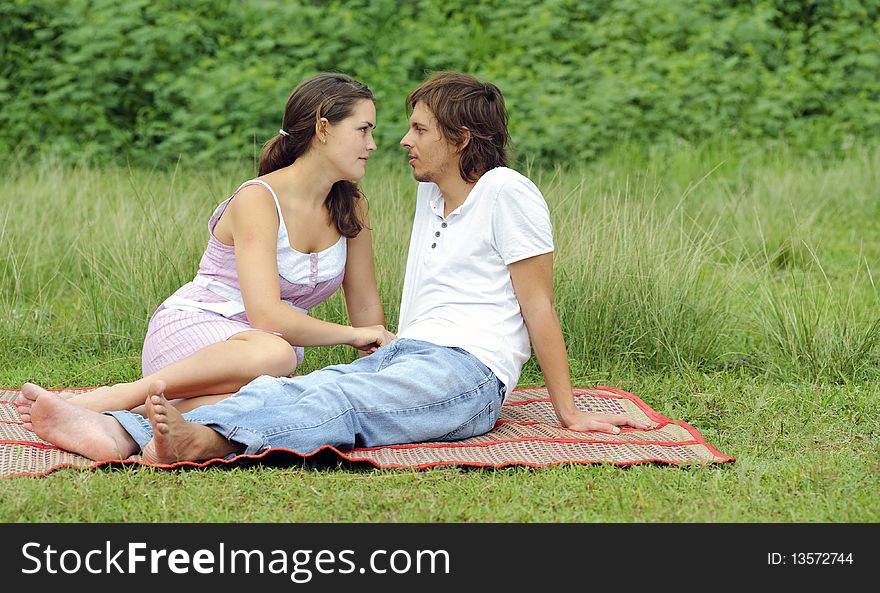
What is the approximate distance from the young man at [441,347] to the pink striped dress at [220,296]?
0.32 meters

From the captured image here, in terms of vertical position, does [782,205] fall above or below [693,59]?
below

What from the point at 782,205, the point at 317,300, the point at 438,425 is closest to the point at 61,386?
the point at 317,300

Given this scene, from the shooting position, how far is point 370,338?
383cm

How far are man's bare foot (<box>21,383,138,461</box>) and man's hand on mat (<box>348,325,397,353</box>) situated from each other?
0.80m

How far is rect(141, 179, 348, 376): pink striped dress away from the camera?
3.84 m

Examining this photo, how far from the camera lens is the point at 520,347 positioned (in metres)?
3.75

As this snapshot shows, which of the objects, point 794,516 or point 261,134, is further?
point 261,134

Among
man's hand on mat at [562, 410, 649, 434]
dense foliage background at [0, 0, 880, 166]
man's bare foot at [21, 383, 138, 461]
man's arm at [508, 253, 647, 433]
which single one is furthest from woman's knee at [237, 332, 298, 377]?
dense foliage background at [0, 0, 880, 166]

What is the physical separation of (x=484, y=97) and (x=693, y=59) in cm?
719

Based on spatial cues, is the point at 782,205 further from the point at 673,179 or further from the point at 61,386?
the point at 61,386

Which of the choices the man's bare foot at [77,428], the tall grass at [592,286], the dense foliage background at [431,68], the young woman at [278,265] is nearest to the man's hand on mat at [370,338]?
the young woman at [278,265]

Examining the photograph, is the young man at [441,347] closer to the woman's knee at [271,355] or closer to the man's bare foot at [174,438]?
the man's bare foot at [174,438]

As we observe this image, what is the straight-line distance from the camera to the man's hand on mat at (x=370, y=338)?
3836 mm

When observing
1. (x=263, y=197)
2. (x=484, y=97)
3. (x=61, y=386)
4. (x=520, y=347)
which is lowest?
→ (x=61, y=386)
